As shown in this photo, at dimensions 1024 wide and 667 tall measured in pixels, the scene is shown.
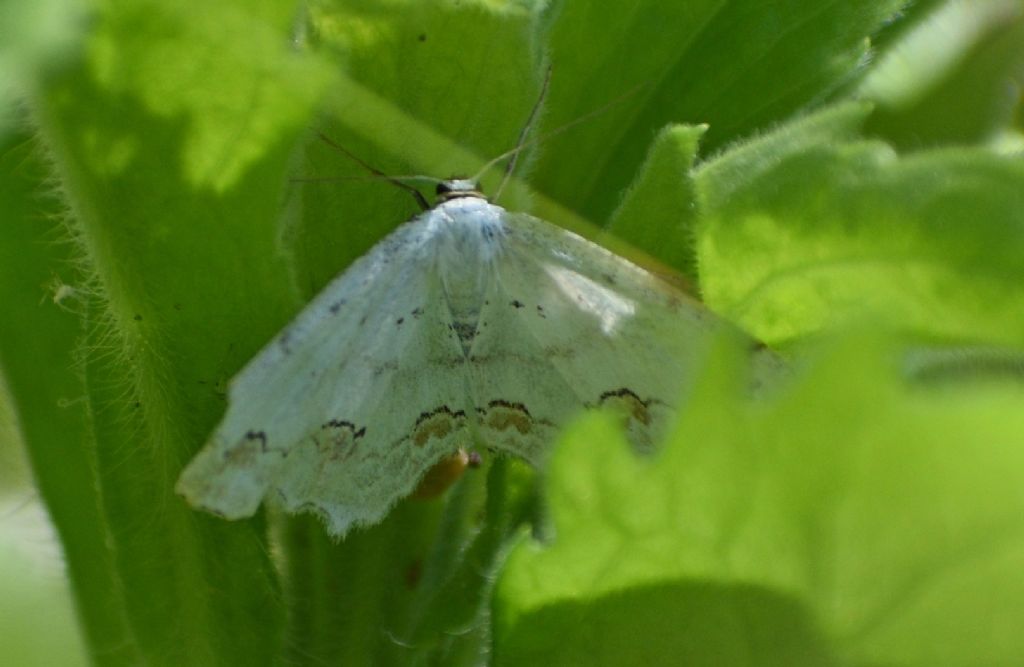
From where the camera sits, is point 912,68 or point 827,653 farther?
point 912,68

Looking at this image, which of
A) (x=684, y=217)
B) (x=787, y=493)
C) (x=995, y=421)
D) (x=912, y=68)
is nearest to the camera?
(x=995, y=421)

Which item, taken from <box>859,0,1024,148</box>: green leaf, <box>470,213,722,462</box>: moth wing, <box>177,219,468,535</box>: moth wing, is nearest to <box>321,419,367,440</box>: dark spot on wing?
<box>177,219,468,535</box>: moth wing

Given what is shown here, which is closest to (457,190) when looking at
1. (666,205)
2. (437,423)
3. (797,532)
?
(437,423)

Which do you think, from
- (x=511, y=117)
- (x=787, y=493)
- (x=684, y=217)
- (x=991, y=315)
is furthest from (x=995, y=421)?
(x=511, y=117)

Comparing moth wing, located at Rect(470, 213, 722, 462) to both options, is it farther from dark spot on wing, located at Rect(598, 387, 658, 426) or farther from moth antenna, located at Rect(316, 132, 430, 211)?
moth antenna, located at Rect(316, 132, 430, 211)

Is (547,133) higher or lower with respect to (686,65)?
lower

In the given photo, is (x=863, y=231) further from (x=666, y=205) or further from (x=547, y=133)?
(x=547, y=133)

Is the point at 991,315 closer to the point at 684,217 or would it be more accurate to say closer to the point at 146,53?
the point at 684,217
